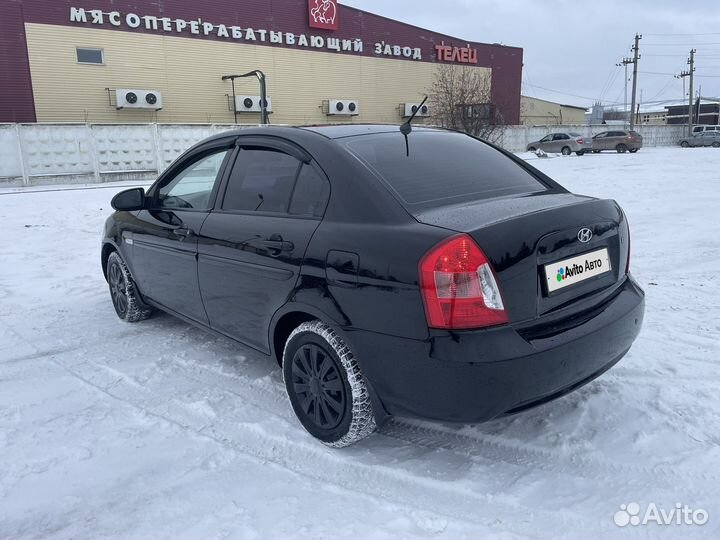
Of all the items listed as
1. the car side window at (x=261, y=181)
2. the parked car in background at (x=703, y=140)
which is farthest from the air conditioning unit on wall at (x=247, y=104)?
the parked car in background at (x=703, y=140)

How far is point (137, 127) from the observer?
1986 cm

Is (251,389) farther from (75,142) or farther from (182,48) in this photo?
(182,48)

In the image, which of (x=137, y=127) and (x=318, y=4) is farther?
(x=318, y=4)

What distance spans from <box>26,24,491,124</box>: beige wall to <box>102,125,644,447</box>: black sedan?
24.7 m

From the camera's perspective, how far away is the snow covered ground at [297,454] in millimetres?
2307

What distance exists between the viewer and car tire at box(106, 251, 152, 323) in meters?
4.69

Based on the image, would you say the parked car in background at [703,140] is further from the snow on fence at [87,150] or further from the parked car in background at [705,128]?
the snow on fence at [87,150]

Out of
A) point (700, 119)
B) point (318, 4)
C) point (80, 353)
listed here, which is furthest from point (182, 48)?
point (700, 119)

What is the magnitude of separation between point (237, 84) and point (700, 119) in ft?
207

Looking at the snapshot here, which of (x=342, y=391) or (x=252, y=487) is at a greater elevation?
(x=342, y=391)

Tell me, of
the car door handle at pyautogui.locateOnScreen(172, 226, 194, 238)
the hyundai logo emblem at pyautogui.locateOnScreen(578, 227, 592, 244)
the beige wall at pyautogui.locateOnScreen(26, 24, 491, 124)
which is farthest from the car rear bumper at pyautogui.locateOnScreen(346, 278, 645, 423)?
the beige wall at pyautogui.locateOnScreen(26, 24, 491, 124)

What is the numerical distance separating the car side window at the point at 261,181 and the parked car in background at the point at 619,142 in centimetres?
3421

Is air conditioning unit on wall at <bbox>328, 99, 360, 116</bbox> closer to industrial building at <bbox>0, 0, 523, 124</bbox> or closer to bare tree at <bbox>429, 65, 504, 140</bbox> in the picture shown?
industrial building at <bbox>0, 0, 523, 124</bbox>
